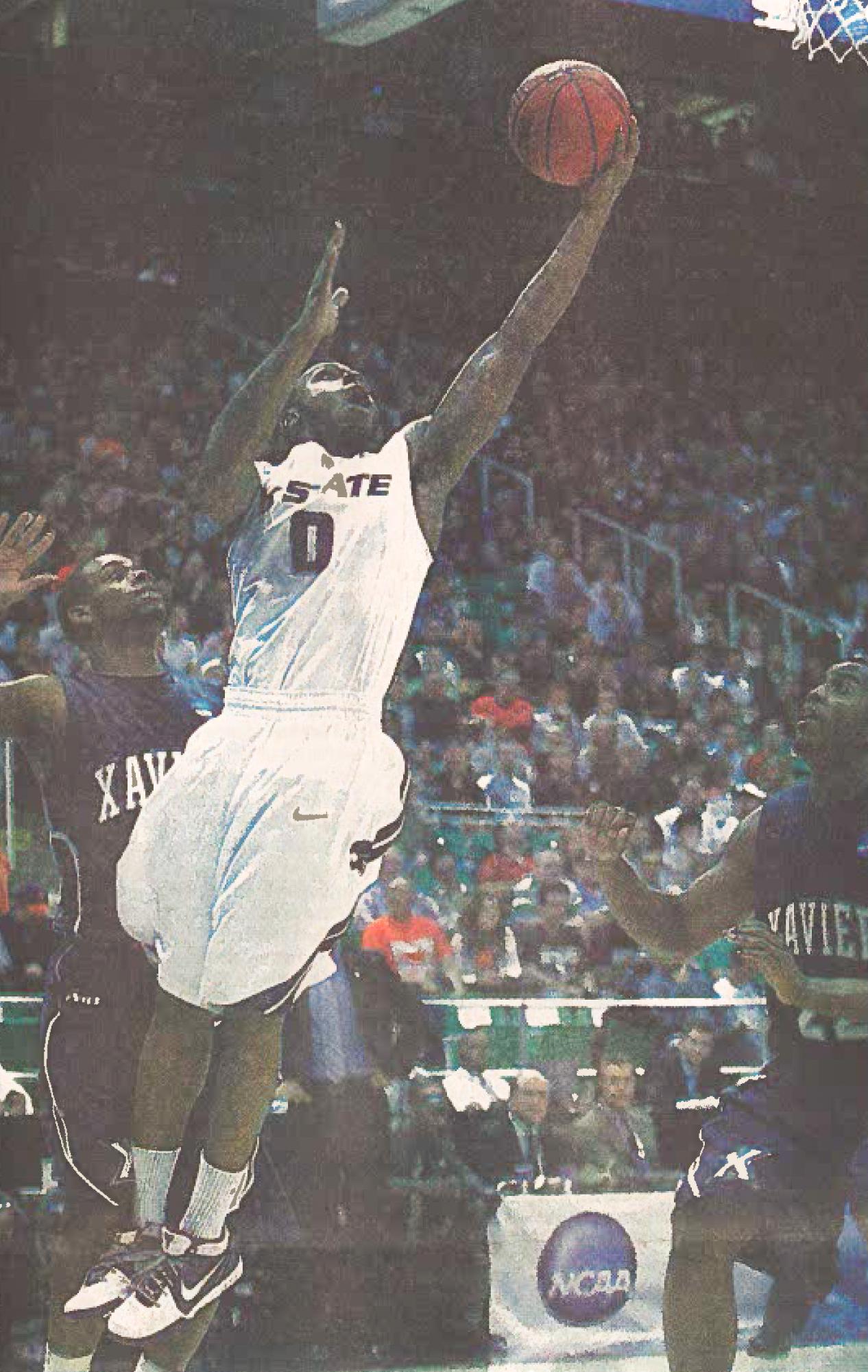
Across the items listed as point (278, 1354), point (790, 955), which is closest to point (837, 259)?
point (790, 955)

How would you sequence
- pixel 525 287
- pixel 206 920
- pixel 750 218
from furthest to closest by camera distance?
pixel 750 218 → pixel 525 287 → pixel 206 920

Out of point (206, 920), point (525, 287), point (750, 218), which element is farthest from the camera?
point (750, 218)

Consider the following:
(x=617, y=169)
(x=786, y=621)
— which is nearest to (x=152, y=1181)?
(x=786, y=621)

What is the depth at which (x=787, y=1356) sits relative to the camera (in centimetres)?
553

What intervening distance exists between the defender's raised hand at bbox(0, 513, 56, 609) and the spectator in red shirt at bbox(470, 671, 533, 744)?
43.3 inches

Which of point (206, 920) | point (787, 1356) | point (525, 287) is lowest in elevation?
point (787, 1356)

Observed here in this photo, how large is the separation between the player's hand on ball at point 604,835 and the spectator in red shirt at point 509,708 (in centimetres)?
25

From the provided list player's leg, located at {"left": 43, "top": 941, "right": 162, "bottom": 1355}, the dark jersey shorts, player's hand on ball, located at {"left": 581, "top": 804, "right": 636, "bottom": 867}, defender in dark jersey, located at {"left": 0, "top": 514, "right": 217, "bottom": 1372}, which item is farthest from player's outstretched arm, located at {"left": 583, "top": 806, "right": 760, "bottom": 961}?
player's leg, located at {"left": 43, "top": 941, "right": 162, "bottom": 1355}

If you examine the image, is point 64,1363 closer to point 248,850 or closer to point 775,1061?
point 248,850

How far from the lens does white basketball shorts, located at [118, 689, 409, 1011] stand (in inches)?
197

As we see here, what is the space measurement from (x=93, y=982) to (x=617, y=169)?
2189mm

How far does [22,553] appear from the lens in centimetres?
511

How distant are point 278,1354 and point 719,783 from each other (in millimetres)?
1741

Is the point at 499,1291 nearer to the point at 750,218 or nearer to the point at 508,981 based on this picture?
the point at 508,981
